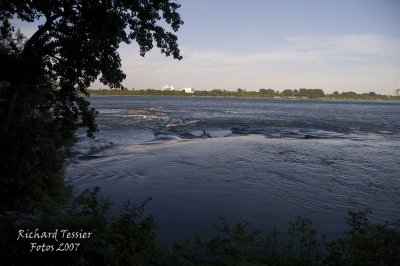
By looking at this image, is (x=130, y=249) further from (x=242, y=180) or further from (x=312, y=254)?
(x=242, y=180)

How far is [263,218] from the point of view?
40.5 ft

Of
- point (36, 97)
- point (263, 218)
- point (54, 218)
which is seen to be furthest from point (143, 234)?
point (36, 97)

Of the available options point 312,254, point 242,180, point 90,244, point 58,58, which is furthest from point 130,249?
point 242,180

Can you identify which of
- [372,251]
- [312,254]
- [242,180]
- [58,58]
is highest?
[58,58]

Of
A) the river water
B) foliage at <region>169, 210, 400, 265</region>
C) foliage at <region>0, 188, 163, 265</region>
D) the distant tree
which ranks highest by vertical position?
the distant tree

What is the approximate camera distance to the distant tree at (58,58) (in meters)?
9.91

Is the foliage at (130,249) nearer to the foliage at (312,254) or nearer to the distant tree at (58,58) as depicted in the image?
the foliage at (312,254)

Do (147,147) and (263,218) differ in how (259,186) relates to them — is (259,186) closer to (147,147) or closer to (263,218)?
(263,218)

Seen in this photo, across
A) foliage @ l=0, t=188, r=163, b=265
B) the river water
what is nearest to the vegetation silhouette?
foliage @ l=0, t=188, r=163, b=265

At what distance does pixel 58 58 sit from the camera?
35.5ft

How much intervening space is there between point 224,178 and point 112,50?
1021cm

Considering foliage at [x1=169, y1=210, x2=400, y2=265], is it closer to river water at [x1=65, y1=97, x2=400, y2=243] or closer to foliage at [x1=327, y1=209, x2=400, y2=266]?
foliage at [x1=327, y1=209, x2=400, y2=266]

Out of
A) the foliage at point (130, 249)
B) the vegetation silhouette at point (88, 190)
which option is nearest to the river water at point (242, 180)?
the vegetation silhouette at point (88, 190)

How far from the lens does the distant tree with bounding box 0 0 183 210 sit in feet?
32.5
